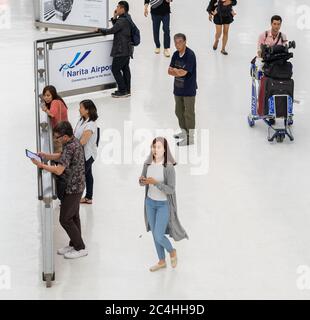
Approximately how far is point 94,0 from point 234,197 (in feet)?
27.9

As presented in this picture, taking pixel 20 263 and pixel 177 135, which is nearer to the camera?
pixel 20 263

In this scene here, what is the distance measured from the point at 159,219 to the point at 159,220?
1cm

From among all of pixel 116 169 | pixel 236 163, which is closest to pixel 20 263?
pixel 116 169

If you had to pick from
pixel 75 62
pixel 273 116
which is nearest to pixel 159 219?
pixel 273 116

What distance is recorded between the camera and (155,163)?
917 cm

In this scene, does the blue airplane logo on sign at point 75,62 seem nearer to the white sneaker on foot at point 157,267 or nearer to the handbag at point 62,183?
the handbag at point 62,183

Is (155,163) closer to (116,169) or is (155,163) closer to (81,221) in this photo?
(81,221)

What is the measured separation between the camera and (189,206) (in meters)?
11.2

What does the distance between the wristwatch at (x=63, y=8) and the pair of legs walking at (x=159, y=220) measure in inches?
410

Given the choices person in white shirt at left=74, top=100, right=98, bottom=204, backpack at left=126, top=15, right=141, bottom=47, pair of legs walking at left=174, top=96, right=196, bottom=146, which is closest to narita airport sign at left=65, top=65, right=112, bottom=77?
backpack at left=126, top=15, right=141, bottom=47

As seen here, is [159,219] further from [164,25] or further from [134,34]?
[164,25]

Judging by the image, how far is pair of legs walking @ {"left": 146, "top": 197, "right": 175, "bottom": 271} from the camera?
30.2 feet

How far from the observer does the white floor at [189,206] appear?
9.34 m

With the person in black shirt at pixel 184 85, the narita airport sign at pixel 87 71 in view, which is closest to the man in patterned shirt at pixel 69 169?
the person in black shirt at pixel 184 85
